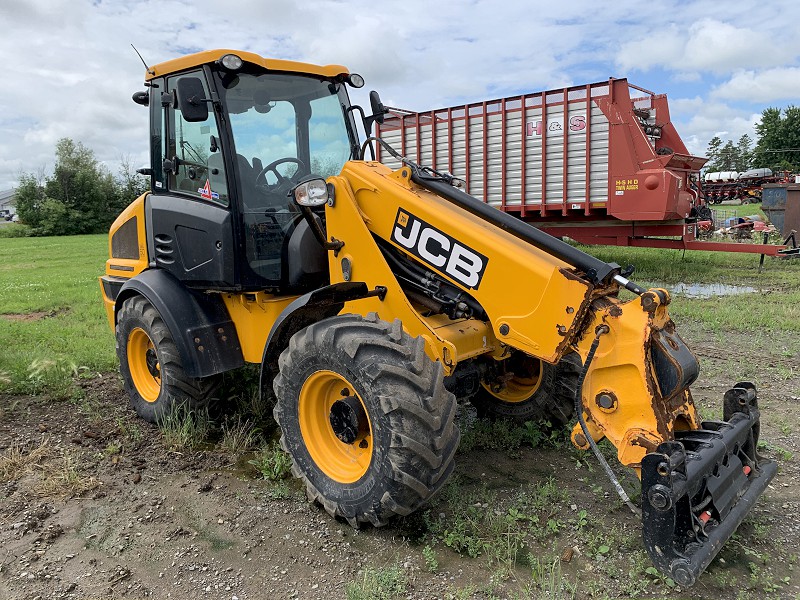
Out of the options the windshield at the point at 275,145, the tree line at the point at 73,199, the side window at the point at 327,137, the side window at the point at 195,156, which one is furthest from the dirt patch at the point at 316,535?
the tree line at the point at 73,199

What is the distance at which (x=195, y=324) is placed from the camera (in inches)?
174

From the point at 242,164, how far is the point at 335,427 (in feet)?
6.27

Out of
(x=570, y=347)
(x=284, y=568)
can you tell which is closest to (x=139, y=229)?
(x=284, y=568)

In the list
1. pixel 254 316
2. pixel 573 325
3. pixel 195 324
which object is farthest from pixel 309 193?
pixel 573 325

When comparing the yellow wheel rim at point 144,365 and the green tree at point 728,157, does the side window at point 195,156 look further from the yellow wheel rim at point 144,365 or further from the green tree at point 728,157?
the green tree at point 728,157

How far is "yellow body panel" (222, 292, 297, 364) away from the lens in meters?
4.28

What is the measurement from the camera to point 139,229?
5031mm

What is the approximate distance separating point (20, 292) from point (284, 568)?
11.9m

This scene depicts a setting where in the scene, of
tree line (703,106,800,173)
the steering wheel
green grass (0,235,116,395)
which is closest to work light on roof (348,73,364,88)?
the steering wheel

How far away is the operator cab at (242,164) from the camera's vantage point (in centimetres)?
407

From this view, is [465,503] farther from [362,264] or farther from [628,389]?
[362,264]

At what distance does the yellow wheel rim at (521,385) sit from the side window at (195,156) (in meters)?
2.37

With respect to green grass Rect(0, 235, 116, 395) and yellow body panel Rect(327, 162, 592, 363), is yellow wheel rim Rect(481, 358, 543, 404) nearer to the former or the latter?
yellow body panel Rect(327, 162, 592, 363)

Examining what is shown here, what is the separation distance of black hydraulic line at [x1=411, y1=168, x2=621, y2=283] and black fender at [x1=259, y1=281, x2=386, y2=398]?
70 centimetres
